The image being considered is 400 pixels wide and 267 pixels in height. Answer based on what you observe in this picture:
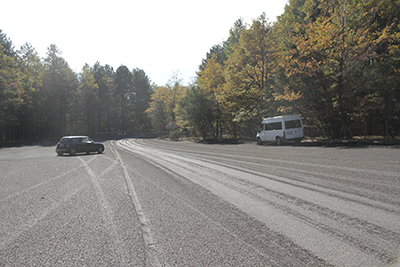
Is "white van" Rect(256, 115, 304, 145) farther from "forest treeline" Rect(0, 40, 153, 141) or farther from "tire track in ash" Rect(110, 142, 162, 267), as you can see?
"forest treeline" Rect(0, 40, 153, 141)

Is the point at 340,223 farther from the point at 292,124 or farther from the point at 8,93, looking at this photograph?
the point at 8,93

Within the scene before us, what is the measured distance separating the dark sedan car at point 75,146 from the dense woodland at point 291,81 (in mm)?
16328

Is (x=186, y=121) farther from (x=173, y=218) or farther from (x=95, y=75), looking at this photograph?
(x=95, y=75)

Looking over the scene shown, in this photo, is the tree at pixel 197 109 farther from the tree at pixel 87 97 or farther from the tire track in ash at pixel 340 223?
the tree at pixel 87 97

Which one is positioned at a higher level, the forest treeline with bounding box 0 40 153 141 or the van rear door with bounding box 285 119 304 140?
the forest treeline with bounding box 0 40 153 141

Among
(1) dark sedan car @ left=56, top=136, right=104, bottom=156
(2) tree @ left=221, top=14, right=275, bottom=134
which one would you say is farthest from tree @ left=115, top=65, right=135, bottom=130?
(1) dark sedan car @ left=56, top=136, right=104, bottom=156

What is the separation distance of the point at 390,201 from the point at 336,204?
42.8 inches

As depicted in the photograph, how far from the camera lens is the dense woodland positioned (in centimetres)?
1998

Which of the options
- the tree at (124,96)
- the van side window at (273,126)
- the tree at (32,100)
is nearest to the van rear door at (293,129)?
the van side window at (273,126)

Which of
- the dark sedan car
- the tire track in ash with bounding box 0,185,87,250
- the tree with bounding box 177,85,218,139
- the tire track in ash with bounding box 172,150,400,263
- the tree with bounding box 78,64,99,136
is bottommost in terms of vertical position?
the tire track in ash with bounding box 172,150,400,263

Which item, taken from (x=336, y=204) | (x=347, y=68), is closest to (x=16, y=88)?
(x=347, y=68)

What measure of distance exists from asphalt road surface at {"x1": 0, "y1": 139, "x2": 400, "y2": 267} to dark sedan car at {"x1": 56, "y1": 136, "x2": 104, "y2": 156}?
13.2 meters

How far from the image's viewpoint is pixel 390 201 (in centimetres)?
525

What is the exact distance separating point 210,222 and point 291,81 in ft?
72.7
